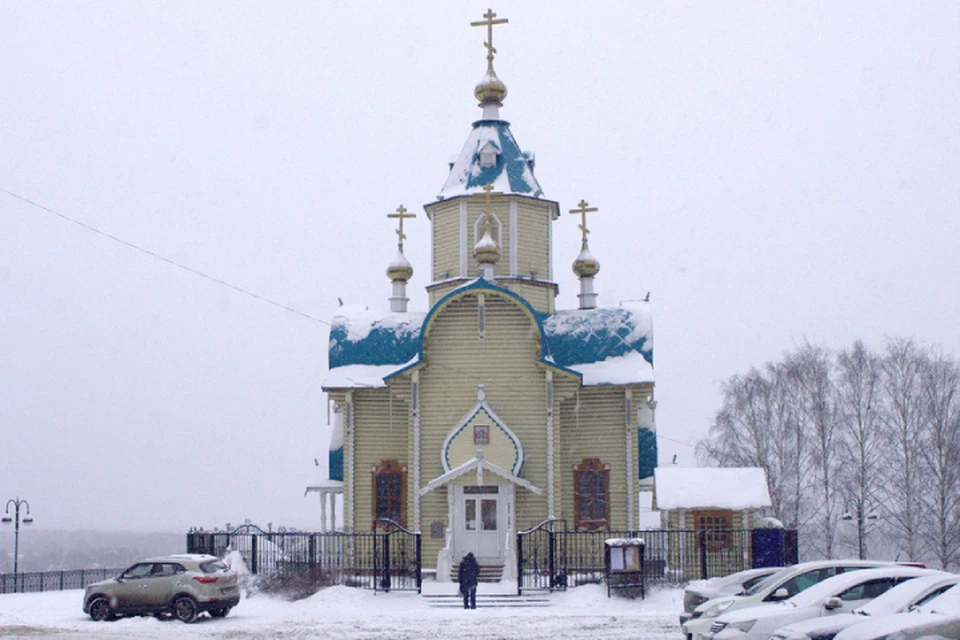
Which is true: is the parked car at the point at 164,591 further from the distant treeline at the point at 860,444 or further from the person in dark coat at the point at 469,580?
the distant treeline at the point at 860,444

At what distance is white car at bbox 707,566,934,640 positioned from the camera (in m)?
13.4

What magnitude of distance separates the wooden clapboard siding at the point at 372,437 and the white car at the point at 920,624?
17922 mm

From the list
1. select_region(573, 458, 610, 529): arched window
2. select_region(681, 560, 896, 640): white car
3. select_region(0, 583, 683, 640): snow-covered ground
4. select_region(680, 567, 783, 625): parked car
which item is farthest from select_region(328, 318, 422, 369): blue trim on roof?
select_region(681, 560, 896, 640): white car

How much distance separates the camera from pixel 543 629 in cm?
1762

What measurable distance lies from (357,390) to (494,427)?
12.7 feet

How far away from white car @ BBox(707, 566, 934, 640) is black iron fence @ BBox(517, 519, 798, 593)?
26.5ft

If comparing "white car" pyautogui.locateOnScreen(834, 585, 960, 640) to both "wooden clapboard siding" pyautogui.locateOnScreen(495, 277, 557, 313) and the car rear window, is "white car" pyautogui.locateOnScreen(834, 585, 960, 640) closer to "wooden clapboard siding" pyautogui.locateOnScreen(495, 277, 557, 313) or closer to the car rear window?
the car rear window

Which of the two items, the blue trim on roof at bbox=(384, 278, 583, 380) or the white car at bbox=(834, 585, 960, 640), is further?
the blue trim on roof at bbox=(384, 278, 583, 380)

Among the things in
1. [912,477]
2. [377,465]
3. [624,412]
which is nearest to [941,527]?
[912,477]

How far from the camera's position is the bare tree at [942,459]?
1278 inches

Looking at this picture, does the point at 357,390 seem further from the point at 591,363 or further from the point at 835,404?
the point at 835,404

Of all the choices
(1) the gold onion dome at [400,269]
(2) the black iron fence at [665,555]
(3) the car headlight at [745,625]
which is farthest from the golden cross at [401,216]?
(3) the car headlight at [745,625]

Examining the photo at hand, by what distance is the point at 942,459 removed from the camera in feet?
107

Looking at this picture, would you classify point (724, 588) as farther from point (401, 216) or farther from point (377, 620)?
point (401, 216)
